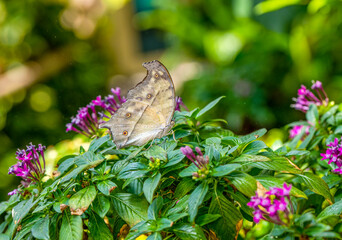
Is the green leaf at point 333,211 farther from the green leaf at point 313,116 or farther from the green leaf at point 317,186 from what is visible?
the green leaf at point 313,116

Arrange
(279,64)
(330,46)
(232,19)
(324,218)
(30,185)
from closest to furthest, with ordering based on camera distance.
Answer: (324,218) < (30,185) < (330,46) < (279,64) < (232,19)

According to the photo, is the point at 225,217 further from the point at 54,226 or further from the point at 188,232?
the point at 54,226

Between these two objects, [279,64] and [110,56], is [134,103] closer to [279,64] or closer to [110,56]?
[279,64]

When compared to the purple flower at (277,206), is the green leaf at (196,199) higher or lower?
higher

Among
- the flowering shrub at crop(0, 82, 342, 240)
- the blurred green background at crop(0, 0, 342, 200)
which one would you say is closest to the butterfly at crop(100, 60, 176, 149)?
the flowering shrub at crop(0, 82, 342, 240)

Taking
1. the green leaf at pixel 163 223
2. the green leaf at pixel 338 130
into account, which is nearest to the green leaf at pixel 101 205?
the green leaf at pixel 163 223

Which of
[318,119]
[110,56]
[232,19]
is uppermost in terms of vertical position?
[110,56]

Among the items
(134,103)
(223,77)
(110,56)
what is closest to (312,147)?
(134,103)

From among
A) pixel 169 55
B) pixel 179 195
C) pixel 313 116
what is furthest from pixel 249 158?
pixel 169 55
